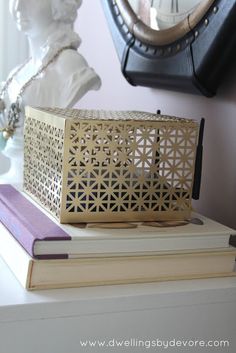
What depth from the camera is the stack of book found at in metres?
0.56

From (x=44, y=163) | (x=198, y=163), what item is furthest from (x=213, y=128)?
(x=44, y=163)

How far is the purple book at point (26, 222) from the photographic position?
1.83 feet

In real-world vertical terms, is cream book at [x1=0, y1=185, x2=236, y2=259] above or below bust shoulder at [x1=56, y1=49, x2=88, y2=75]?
below

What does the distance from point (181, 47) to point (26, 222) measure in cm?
32

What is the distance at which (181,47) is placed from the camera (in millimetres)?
758

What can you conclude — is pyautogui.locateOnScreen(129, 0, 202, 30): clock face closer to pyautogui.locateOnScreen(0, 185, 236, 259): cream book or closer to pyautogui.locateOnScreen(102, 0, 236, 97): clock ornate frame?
pyautogui.locateOnScreen(102, 0, 236, 97): clock ornate frame

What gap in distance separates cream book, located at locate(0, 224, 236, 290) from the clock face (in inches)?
12.9

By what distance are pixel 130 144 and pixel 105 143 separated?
0.03 meters

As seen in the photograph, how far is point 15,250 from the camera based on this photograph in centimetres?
60

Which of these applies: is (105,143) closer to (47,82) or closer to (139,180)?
(139,180)

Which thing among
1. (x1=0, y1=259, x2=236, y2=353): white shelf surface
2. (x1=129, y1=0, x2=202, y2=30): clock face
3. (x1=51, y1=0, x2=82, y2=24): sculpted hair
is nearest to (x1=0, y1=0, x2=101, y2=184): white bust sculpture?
(x1=51, y1=0, x2=82, y2=24): sculpted hair

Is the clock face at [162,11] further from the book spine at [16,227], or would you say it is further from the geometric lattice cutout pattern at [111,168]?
the book spine at [16,227]

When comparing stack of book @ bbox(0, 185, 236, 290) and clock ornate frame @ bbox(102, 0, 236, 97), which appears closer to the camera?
stack of book @ bbox(0, 185, 236, 290)

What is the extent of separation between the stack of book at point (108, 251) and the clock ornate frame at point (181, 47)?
19 centimetres
